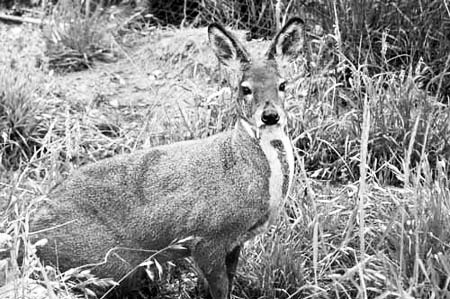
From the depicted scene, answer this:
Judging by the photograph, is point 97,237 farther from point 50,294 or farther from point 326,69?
point 326,69

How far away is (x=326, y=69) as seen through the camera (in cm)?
625

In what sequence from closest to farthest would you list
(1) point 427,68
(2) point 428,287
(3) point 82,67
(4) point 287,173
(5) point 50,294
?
1. (5) point 50,294
2. (2) point 428,287
3. (4) point 287,173
4. (1) point 427,68
5. (3) point 82,67

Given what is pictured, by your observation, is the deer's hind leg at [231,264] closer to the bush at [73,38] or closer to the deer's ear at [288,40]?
the deer's ear at [288,40]

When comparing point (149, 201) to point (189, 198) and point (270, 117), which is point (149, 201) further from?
point (270, 117)

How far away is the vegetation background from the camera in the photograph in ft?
14.8

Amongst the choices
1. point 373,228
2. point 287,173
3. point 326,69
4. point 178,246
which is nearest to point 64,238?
point 178,246

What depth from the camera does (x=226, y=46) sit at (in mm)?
4777

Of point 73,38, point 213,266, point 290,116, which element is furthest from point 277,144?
point 73,38

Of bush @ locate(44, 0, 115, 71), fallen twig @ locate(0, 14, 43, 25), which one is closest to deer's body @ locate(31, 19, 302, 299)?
bush @ locate(44, 0, 115, 71)

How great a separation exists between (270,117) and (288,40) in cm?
59

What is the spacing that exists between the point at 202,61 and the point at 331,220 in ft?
6.93

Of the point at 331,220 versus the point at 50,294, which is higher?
the point at 50,294

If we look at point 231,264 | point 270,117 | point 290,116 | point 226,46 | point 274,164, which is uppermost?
point 226,46

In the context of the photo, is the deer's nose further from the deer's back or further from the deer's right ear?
the deer's right ear
